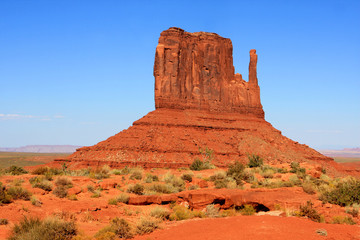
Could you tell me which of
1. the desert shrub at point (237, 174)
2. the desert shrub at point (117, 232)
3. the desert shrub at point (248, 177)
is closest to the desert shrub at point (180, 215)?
the desert shrub at point (117, 232)

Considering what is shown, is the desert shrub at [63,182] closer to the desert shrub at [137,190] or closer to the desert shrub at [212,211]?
the desert shrub at [137,190]

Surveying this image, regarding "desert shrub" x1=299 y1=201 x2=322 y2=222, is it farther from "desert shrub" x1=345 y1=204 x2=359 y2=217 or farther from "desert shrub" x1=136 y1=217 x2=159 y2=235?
"desert shrub" x1=136 y1=217 x2=159 y2=235

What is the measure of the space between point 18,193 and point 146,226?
734 cm

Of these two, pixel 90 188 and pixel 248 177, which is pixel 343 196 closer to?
pixel 248 177

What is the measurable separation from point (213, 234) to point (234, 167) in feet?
54.1

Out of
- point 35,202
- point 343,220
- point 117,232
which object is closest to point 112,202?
point 35,202

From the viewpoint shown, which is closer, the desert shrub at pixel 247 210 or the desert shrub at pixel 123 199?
the desert shrub at pixel 247 210

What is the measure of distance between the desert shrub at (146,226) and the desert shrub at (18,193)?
266 inches

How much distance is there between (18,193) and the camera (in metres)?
16.2

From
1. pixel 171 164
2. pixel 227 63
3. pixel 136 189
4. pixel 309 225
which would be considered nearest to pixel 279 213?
pixel 309 225

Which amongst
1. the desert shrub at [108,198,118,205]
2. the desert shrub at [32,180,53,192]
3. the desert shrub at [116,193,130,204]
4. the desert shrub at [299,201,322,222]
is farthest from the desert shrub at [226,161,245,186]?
the desert shrub at [32,180,53,192]

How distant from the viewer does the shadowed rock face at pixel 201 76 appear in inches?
2805

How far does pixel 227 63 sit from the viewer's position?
267 ft

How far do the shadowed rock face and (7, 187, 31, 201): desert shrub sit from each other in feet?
174
